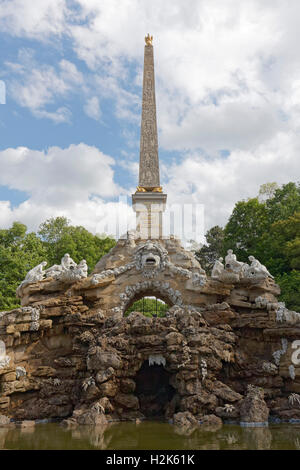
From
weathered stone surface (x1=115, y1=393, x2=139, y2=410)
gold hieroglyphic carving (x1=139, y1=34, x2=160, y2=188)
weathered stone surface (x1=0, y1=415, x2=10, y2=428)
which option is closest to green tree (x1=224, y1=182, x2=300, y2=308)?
gold hieroglyphic carving (x1=139, y1=34, x2=160, y2=188)

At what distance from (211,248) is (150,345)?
22455 mm

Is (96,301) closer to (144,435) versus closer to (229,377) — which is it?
(229,377)

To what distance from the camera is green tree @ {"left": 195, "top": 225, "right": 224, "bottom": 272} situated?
3369cm

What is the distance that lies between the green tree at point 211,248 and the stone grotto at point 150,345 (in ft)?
59.5

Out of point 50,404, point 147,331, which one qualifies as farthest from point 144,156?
point 50,404

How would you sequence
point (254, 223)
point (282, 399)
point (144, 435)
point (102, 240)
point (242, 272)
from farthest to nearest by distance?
1. point (102, 240)
2. point (254, 223)
3. point (242, 272)
4. point (282, 399)
5. point (144, 435)

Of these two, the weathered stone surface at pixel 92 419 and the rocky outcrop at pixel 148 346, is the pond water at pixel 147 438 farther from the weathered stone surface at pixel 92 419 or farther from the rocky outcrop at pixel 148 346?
the rocky outcrop at pixel 148 346

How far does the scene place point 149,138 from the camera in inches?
804

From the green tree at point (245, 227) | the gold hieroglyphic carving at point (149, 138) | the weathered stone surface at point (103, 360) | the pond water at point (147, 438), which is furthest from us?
the green tree at point (245, 227)

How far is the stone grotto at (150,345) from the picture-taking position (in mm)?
11430

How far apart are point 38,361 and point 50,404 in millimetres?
1628

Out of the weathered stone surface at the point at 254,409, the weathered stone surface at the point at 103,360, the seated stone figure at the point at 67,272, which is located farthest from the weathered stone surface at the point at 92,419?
the seated stone figure at the point at 67,272

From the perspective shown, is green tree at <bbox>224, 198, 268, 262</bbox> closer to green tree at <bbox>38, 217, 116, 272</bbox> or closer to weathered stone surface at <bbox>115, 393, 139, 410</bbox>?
green tree at <bbox>38, 217, 116, 272</bbox>
